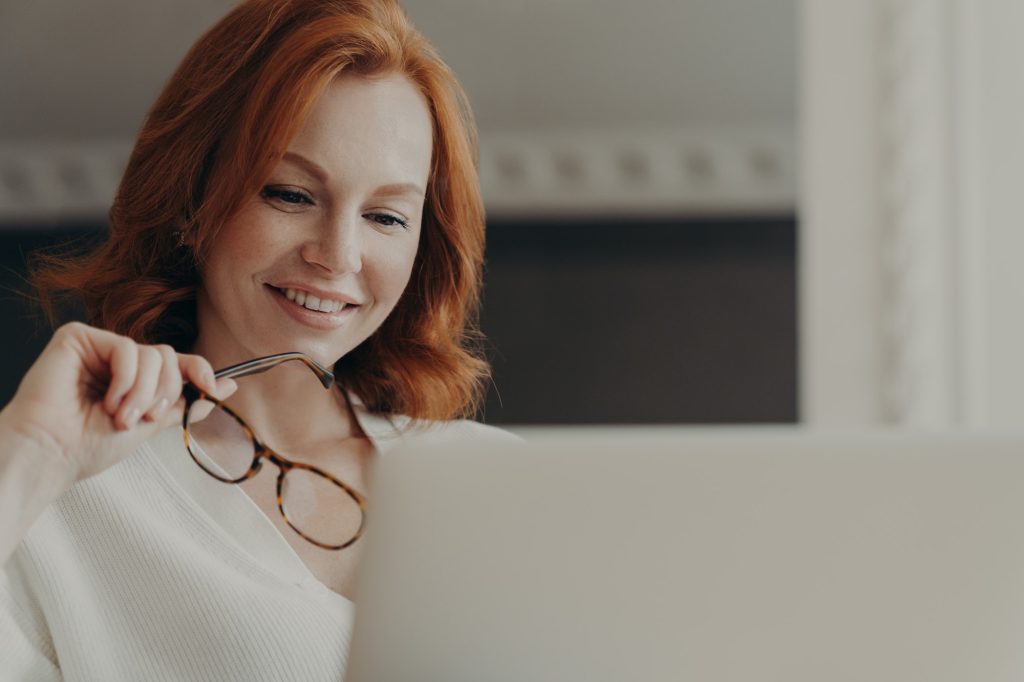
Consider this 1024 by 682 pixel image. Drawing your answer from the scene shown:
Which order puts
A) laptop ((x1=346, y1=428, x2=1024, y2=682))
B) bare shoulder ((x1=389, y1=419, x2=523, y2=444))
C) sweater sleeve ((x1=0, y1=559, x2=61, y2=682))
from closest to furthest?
1. laptop ((x1=346, y1=428, x2=1024, y2=682))
2. sweater sleeve ((x1=0, y1=559, x2=61, y2=682))
3. bare shoulder ((x1=389, y1=419, x2=523, y2=444))

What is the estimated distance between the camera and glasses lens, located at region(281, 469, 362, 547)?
1.20 metres

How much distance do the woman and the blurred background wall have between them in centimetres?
107

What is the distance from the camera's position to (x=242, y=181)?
1153mm

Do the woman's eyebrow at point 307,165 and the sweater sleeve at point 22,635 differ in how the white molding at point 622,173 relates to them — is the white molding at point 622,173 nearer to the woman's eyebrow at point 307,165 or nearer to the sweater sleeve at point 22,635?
the woman's eyebrow at point 307,165

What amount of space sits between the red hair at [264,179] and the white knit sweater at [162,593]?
0.78 ft

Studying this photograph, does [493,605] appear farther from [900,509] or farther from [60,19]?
[60,19]

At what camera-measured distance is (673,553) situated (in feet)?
2.01

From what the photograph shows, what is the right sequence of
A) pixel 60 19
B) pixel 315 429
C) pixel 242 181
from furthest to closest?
pixel 60 19
pixel 315 429
pixel 242 181

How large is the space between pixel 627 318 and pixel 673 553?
1899mm

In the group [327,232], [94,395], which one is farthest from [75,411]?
[327,232]

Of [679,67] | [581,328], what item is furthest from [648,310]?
[679,67]

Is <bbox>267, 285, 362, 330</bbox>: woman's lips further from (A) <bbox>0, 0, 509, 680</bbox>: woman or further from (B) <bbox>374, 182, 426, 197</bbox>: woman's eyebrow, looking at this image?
(B) <bbox>374, 182, 426, 197</bbox>: woman's eyebrow

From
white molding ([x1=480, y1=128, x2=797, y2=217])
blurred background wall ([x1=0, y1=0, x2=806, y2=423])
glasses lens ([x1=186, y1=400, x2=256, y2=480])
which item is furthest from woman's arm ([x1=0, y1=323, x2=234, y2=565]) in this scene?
white molding ([x1=480, y1=128, x2=797, y2=217])

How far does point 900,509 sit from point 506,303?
1.93 meters
